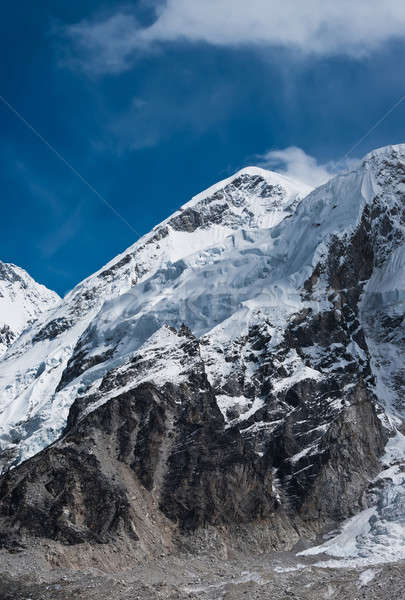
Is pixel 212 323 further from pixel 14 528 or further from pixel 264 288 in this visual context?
pixel 14 528

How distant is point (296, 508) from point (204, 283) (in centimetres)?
7121

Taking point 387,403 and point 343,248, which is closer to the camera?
point 387,403

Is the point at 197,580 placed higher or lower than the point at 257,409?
lower

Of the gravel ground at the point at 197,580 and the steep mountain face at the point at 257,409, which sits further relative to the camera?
the steep mountain face at the point at 257,409

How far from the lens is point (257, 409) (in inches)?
4555

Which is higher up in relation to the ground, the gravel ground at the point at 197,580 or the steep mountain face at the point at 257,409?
the steep mountain face at the point at 257,409

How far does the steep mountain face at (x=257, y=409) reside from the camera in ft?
333

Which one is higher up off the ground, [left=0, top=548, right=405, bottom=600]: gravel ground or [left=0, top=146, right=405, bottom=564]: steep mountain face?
[left=0, top=146, right=405, bottom=564]: steep mountain face

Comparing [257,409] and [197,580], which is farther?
[257,409]


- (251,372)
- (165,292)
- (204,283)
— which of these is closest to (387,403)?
(251,372)

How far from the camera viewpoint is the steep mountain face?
333ft

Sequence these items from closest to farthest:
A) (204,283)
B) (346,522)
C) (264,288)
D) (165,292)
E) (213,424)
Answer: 1. (346,522)
2. (213,424)
3. (264,288)
4. (204,283)
5. (165,292)

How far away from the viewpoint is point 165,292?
18275 centimetres

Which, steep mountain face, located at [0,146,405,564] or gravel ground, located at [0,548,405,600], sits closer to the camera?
gravel ground, located at [0,548,405,600]
